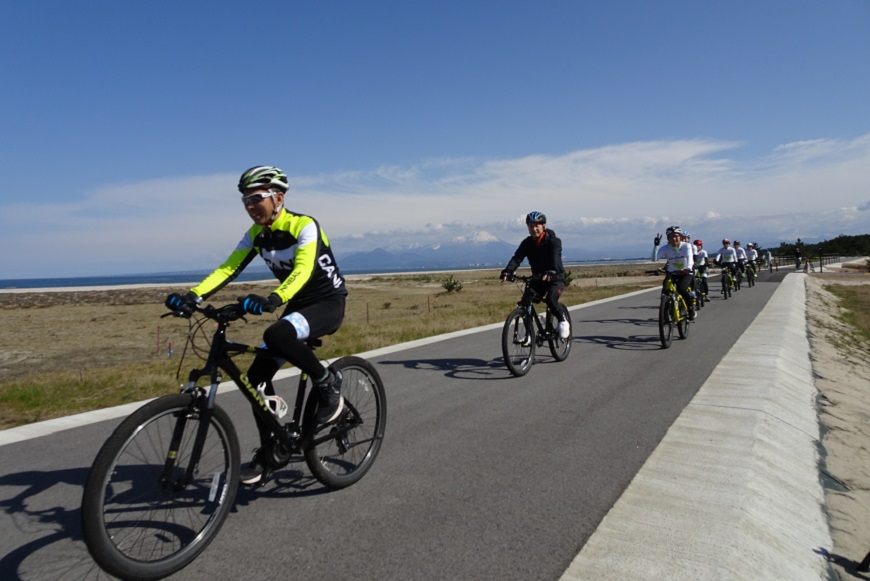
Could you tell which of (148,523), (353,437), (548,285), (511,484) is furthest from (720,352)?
(148,523)

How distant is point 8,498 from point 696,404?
20.4ft

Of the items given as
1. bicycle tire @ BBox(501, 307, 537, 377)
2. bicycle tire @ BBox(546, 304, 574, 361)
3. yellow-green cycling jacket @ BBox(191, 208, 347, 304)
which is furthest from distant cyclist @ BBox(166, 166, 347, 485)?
bicycle tire @ BBox(546, 304, 574, 361)

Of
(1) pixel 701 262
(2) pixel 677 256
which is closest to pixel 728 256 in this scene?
(1) pixel 701 262

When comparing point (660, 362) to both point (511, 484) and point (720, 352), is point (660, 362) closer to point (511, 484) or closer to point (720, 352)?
point (720, 352)

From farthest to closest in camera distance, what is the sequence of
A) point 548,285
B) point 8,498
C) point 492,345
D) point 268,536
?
point 492,345
point 548,285
point 8,498
point 268,536

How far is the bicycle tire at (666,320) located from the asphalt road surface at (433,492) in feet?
9.22

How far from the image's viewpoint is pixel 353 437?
433 cm

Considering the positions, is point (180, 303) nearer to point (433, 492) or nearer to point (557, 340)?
point (433, 492)

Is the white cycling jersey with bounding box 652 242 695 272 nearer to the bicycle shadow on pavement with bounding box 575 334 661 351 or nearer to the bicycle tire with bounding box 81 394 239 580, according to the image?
the bicycle shadow on pavement with bounding box 575 334 661 351

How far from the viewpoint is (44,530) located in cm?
332

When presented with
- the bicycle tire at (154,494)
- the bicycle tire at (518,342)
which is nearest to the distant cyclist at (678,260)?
the bicycle tire at (518,342)

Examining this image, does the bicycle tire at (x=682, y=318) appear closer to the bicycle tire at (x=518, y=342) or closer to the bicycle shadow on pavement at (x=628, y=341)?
the bicycle shadow on pavement at (x=628, y=341)

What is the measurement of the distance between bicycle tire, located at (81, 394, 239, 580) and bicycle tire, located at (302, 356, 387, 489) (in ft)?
2.21

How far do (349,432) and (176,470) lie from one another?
1.42 m
